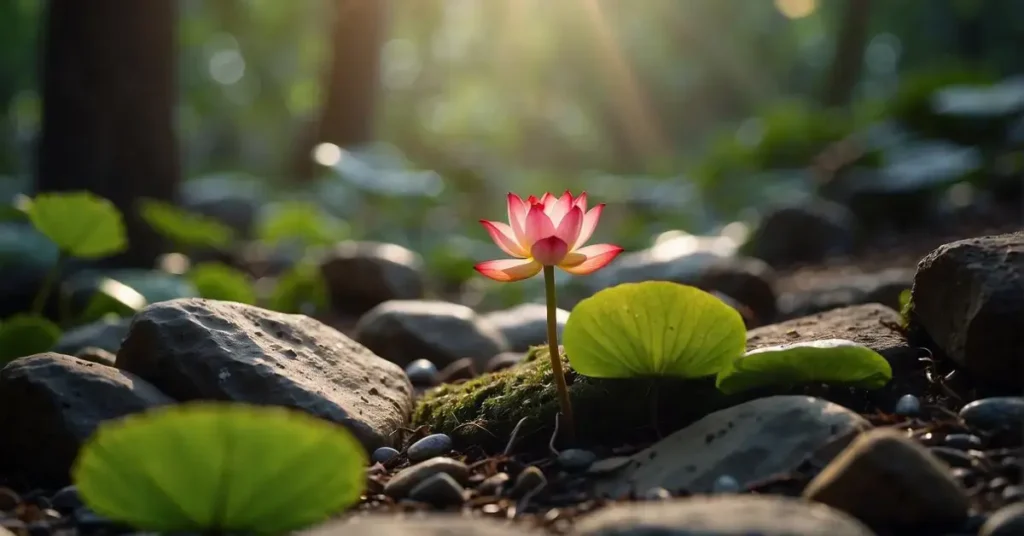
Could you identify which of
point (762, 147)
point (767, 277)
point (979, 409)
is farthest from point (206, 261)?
point (762, 147)

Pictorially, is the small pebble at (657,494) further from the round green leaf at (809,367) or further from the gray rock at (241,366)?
the gray rock at (241,366)

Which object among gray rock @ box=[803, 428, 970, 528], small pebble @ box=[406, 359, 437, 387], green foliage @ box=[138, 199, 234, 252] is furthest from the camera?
green foliage @ box=[138, 199, 234, 252]


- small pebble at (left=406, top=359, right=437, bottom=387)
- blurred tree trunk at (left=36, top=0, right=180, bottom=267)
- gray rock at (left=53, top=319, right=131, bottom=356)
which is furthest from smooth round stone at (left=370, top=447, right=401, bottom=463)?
blurred tree trunk at (left=36, top=0, right=180, bottom=267)

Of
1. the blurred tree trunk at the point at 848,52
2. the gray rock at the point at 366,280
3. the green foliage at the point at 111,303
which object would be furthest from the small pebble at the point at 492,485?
the blurred tree trunk at the point at 848,52

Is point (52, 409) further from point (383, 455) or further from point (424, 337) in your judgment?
point (424, 337)

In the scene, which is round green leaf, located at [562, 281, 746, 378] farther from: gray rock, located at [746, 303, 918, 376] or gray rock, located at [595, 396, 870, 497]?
gray rock, located at [746, 303, 918, 376]
